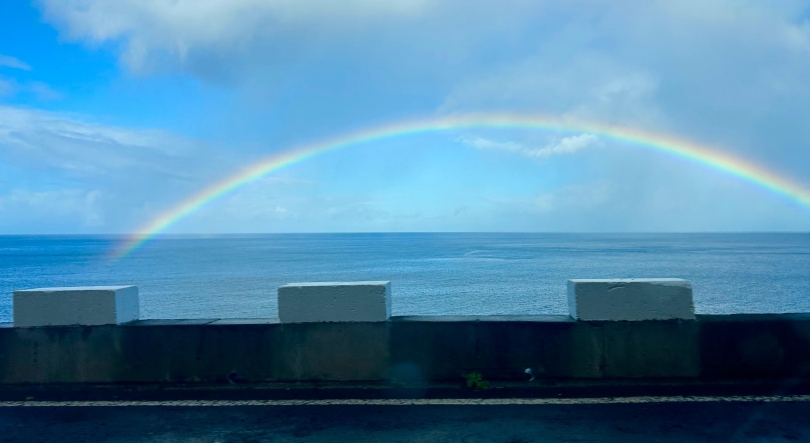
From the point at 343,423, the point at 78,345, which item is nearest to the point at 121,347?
the point at 78,345

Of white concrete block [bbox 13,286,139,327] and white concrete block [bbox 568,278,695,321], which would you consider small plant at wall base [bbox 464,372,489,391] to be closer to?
white concrete block [bbox 568,278,695,321]

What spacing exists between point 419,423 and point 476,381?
1254 millimetres

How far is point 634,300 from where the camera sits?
7.15 meters

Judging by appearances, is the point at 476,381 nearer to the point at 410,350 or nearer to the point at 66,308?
the point at 410,350

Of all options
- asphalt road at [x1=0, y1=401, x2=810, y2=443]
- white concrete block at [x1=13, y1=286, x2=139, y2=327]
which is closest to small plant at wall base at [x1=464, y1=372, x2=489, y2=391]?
asphalt road at [x1=0, y1=401, x2=810, y2=443]

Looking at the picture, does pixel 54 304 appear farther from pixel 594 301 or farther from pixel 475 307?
pixel 475 307

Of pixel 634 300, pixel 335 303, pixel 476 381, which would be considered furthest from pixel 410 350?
pixel 634 300

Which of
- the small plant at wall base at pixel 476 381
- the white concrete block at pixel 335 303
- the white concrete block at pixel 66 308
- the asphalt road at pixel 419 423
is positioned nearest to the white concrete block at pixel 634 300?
the asphalt road at pixel 419 423

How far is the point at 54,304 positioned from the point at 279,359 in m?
2.52

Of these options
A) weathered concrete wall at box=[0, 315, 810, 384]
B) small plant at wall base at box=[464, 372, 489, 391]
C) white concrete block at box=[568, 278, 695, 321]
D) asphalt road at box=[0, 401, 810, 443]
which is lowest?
asphalt road at box=[0, 401, 810, 443]

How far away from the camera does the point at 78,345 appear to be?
24.1 feet

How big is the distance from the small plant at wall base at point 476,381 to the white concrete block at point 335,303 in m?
1.08

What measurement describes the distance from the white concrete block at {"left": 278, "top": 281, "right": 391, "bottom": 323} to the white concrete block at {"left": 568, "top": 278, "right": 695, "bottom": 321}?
7.01ft

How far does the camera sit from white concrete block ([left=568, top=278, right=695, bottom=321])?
7125 millimetres
